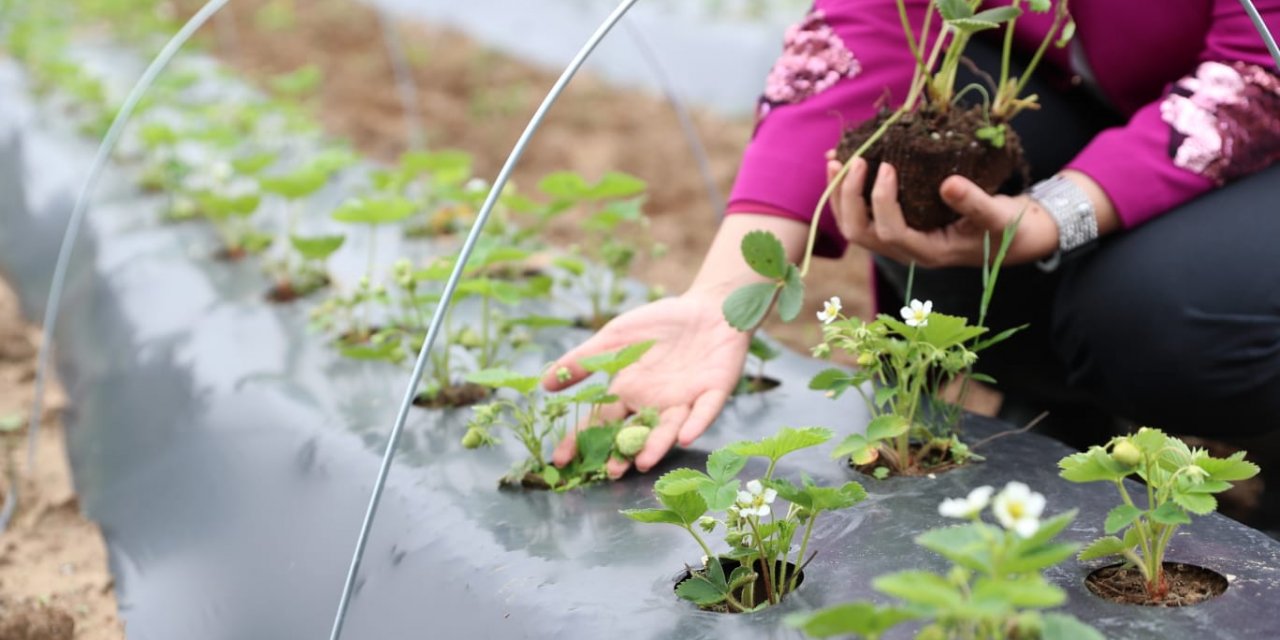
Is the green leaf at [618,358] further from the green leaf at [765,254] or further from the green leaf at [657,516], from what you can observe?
the green leaf at [657,516]

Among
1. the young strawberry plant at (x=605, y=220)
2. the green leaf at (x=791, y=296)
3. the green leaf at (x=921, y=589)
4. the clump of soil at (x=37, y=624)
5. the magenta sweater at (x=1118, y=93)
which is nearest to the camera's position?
the green leaf at (x=921, y=589)

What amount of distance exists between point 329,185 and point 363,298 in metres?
1.06

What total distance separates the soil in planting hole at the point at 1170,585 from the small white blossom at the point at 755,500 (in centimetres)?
26

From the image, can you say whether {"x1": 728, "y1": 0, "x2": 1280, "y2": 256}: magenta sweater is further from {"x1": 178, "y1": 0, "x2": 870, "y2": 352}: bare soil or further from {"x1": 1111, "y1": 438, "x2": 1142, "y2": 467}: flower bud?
{"x1": 178, "y1": 0, "x2": 870, "y2": 352}: bare soil

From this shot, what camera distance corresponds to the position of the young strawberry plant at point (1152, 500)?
3.01ft

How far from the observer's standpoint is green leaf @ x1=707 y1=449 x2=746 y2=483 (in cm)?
101

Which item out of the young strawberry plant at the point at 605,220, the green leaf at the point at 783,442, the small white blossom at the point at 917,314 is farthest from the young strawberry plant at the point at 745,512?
the young strawberry plant at the point at 605,220

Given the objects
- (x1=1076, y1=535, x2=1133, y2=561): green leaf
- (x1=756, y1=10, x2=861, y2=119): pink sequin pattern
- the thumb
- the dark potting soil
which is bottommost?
(x1=1076, y1=535, x2=1133, y2=561): green leaf

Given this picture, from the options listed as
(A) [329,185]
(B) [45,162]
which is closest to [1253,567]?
(A) [329,185]

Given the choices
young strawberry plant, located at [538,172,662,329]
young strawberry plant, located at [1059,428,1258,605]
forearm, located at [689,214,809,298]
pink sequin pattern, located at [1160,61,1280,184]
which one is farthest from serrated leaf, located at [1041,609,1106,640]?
young strawberry plant, located at [538,172,662,329]

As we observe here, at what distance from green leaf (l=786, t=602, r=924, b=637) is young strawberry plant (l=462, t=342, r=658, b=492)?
1.78ft

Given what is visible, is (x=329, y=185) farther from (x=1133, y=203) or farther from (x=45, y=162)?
(x=1133, y=203)

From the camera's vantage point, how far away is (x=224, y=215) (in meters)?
2.24

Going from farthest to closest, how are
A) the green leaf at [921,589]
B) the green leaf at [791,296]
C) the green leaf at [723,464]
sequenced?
1. the green leaf at [791,296]
2. the green leaf at [723,464]
3. the green leaf at [921,589]
